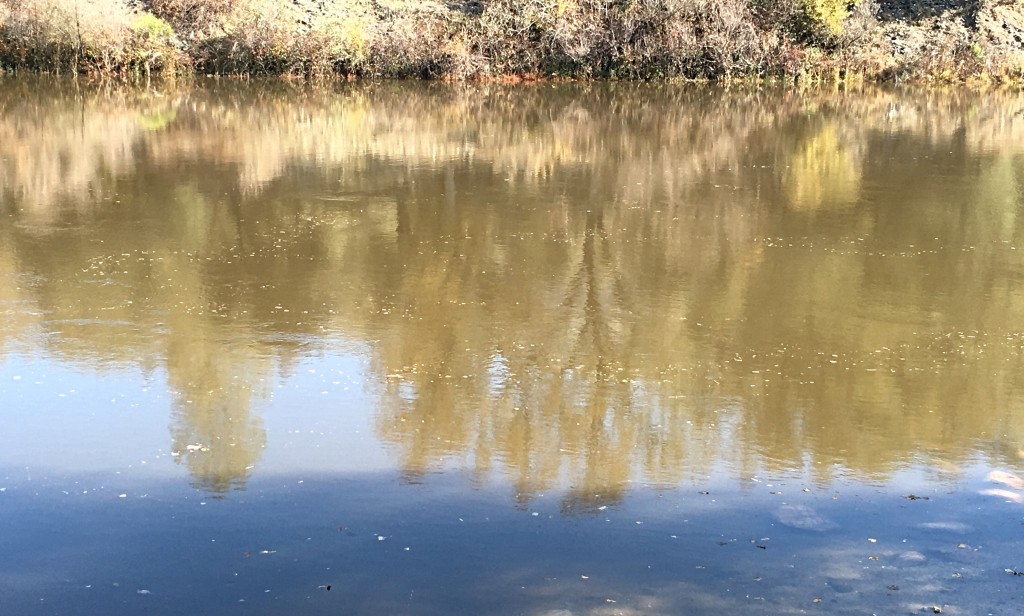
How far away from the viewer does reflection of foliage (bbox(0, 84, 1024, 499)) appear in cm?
732

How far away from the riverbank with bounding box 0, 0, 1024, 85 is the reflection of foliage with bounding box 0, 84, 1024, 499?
13.4 m

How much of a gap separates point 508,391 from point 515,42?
1089 inches

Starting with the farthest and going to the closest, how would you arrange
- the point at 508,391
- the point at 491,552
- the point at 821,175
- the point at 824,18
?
the point at 824,18 < the point at 821,175 < the point at 508,391 < the point at 491,552

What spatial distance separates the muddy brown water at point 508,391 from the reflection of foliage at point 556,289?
44 millimetres

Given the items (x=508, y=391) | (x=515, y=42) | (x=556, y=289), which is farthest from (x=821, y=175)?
(x=515, y=42)

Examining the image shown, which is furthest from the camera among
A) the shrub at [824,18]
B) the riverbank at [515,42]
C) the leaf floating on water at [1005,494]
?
the shrub at [824,18]

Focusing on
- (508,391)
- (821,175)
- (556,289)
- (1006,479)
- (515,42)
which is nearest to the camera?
(1006,479)

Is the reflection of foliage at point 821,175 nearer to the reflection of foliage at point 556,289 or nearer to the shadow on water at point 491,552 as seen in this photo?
the reflection of foliage at point 556,289

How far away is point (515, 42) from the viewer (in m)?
34.2

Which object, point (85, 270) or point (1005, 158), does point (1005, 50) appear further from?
point (85, 270)

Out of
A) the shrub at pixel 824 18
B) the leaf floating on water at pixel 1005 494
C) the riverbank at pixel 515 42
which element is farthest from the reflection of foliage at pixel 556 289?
the shrub at pixel 824 18

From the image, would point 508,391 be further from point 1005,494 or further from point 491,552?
point 1005,494

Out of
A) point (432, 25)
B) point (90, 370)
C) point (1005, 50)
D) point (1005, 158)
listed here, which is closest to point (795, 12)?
point (1005, 50)

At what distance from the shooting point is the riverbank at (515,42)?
1271 inches
